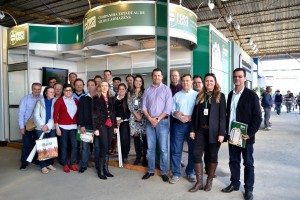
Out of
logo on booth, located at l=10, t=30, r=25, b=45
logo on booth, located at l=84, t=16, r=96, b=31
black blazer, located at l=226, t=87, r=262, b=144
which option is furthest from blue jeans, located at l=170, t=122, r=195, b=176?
logo on booth, located at l=10, t=30, r=25, b=45

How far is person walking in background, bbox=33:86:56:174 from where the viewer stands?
3869mm

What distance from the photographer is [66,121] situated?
3840 millimetres

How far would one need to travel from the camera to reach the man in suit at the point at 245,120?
109 inches

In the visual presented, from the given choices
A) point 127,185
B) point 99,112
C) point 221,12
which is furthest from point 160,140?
point 221,12

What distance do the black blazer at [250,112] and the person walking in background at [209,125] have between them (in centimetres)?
19

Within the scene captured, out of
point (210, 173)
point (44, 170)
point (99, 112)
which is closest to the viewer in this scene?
point (210, 173)

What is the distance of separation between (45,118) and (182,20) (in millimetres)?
2780

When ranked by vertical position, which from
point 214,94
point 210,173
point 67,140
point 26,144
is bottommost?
point 210,173

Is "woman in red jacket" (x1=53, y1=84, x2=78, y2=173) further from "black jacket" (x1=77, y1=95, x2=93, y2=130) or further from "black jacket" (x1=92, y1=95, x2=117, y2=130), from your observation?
"black jacket" (x1=92, y1=95, x2=117, y2=130)

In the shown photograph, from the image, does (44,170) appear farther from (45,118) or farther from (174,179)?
(174,179)

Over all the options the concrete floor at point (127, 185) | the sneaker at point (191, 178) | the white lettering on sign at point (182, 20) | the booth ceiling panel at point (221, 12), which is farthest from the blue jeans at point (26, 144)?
the booth ceiling panel at point (221, 12)

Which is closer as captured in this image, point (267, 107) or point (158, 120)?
point (158, 120)

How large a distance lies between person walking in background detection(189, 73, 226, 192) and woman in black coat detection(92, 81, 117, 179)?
4.06 feet

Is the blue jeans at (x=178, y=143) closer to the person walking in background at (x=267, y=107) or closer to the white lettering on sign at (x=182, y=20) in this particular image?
the white lettering on sign at (x=182, y=20)
